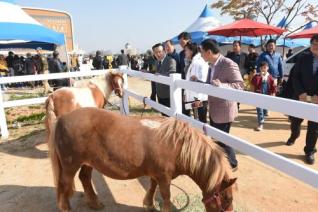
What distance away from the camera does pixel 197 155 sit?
2607mm

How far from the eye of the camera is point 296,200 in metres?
3.36

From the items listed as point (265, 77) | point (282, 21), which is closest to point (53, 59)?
point (265, 77)

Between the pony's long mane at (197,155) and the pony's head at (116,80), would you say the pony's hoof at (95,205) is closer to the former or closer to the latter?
the pony's long mane at (197,155)

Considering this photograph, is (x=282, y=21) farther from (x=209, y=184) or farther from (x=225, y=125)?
(x=209, y=184)

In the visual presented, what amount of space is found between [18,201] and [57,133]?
1412 mm

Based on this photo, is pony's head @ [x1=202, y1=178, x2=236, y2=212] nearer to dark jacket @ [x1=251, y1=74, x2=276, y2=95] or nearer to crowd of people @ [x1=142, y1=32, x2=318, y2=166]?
crowd of people @ [x1=142, y1=32, x2=318, y2=166]

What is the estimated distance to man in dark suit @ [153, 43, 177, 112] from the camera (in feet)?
18.7

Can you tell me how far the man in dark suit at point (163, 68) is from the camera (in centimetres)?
569

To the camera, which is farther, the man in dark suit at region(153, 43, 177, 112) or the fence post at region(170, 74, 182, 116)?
the man in dark suit at region(153, 43, 177, 112)

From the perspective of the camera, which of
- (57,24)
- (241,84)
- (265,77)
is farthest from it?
(57,24)

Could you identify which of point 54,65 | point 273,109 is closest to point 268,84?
point 273,109

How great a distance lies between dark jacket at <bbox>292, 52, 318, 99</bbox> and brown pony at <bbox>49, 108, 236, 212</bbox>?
256cm

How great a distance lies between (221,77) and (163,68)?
7.24 feet

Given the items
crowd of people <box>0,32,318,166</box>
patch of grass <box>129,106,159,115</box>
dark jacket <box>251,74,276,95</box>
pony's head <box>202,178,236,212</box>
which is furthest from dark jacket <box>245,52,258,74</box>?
pony's head <box>202,178,236,212</box>
